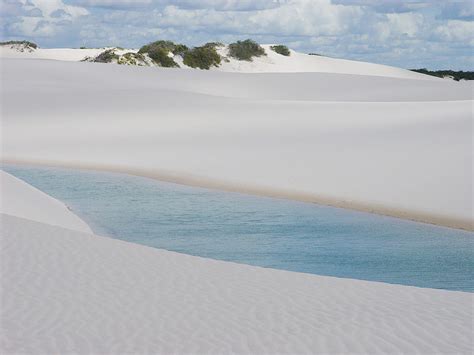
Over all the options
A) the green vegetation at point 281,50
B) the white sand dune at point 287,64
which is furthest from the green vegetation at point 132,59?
the green vegetation at point 281,50

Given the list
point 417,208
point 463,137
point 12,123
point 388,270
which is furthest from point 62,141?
point 388,270

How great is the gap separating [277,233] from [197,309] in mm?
6750

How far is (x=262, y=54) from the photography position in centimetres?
7412

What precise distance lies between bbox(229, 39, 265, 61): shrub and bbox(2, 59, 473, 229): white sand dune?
28911 millimetres

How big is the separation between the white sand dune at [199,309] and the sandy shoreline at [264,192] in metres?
6.15

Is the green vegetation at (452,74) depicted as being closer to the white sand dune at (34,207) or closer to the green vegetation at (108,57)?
the green vegetation at (108,57)

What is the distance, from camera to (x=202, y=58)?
66.7m

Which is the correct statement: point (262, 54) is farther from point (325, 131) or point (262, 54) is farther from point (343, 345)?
point (343, 345)

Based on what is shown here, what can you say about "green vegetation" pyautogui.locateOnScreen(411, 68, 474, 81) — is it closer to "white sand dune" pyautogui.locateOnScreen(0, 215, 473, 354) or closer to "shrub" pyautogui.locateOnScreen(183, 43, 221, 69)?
"shrub" pyautogui.locateOnScreen(183, 43, 221, 69)

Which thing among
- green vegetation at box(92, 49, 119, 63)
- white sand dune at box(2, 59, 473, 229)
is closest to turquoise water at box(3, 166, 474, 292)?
white sand dune at box(2, 59, 473, 229)

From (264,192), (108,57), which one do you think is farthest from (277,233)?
(108,57)

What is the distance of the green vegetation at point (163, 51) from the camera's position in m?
62.8

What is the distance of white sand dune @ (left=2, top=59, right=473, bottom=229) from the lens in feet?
59.0

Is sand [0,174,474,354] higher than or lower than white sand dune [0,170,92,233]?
higher
